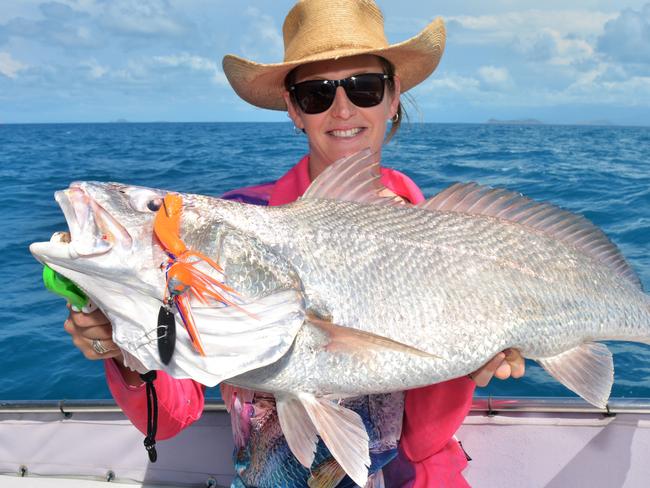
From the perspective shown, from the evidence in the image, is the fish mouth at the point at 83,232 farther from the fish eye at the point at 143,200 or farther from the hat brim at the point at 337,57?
the hat brim at the point at 337,57

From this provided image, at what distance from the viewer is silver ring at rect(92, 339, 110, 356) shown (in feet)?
6.48

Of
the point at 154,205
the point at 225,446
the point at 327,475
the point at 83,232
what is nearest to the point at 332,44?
the point at 154,205

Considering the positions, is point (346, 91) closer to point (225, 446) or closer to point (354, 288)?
point (354, 288)

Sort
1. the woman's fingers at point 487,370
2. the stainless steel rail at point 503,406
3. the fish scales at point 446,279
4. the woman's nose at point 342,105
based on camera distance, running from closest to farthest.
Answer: the fish scales at point 446,279 < the woman's fingers at point 487,370 < the woman's nose at point 342,105 < the stainless steel rail at point 503,406

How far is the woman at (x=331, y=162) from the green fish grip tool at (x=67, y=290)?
0.78 feet

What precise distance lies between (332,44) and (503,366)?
180 cm

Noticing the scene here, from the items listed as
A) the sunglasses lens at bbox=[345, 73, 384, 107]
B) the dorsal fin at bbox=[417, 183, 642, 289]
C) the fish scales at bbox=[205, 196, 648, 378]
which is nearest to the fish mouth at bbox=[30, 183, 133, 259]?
the fish scales at bbox=[205, 196, 648, 378]

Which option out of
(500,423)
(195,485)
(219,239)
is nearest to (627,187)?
(500,423)

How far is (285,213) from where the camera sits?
2.12 meters

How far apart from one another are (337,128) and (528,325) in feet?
4.76

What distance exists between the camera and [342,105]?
117 inches

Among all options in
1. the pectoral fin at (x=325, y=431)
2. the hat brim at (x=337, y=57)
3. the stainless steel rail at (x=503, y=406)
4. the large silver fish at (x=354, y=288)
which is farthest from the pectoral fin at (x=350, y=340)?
the stainless steel rail at (x=503, y=406)

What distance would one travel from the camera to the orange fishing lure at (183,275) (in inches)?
66.7

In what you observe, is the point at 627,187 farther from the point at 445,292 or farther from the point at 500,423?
the point at 445,292
